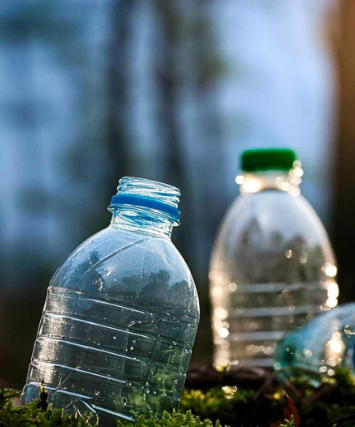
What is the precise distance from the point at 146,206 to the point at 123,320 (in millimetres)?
234

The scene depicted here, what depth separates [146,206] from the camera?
134 cm

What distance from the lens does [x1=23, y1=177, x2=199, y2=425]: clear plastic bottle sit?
128 cm

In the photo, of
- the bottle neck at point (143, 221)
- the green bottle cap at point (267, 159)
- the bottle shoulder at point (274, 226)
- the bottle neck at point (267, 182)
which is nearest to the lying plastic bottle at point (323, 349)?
the bottle neck at point (143, 221)

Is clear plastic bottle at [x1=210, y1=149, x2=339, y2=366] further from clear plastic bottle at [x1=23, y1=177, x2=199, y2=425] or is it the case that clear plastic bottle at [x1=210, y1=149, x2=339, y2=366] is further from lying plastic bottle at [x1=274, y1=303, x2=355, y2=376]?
clear plastic bottle at [x1=23, y1=177, x2=199, y2=425]

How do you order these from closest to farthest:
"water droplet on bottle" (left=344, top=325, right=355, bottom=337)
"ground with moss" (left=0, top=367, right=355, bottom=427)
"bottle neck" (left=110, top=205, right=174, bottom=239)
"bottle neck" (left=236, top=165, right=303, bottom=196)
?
"bottle neck" (left=110, top=205, right=174, bottom=239), "ground with moss" (left=0, top=367, right=355, bottom=427), "water droplet on bottle" (left=344, top=325, right=355, bottom=337), "bottle neck" (left=236, top=165, right=303, bottom=196)

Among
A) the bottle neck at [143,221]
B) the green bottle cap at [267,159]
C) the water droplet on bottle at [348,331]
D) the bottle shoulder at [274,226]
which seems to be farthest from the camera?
the bottle shoulder at [274,226]

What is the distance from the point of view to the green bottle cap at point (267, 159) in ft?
9.06

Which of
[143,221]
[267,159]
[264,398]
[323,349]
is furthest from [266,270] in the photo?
[143,221]

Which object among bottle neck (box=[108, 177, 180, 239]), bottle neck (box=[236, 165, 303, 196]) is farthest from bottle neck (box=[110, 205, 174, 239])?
bottle neck (box=[236, 165, 303, 196])

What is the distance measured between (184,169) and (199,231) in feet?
3.17

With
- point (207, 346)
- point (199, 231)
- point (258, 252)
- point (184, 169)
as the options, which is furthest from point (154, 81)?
point (258, 252)

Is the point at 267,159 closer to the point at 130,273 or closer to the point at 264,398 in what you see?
the point at 264,398

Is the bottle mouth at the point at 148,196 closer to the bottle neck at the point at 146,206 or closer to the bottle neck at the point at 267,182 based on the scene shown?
the bottle neck at the point at 146,206

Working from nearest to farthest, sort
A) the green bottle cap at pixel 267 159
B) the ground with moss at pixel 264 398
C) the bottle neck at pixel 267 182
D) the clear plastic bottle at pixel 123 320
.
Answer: the clear plastic bottle at pixel 123 320 < the ground with moss at pixel 264 398 < the green bottle cap at pixel 267 159 < the bottle neck at pixel 267 182
